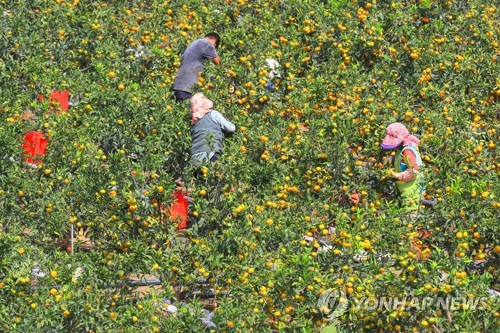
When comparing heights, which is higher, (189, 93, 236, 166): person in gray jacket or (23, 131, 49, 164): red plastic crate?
(189, 93, 236, 166): person in gray jacket

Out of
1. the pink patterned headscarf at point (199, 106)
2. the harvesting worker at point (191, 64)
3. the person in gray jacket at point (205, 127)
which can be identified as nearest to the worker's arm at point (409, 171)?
the person in gray jacket at point (205, 127)

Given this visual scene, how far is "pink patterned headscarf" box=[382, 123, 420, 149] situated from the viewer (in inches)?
367

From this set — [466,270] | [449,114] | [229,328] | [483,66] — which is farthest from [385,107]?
[229,328]

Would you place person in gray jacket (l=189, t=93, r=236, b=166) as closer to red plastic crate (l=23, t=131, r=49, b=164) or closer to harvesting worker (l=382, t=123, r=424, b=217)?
red plastic crate (l=23, t=131, r=49, b=164)

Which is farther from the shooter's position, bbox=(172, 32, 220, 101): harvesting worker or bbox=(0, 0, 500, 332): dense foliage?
bbox=(172, 32, 220, 101): harvesting worker

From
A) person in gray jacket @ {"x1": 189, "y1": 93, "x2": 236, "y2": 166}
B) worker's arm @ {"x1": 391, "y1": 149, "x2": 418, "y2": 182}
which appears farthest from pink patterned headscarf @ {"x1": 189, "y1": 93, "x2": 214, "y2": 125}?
worker's arm @ {"x1": 391, "y1": 149, "x2": 418, "y2": 182}

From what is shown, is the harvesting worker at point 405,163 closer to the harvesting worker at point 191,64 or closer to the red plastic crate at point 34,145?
the harvesting worker at point 191,64

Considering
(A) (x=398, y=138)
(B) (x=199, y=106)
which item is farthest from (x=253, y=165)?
(A) (x=398, y=138)

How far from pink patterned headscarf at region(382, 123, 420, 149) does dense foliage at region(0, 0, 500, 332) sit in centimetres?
20

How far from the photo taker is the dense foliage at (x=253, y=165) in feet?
24.4

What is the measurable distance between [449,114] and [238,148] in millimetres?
2205

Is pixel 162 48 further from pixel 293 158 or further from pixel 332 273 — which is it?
pixel 332 273

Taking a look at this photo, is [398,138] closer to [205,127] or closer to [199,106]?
[205,127]

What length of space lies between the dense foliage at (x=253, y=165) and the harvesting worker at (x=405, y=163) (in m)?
0.16
